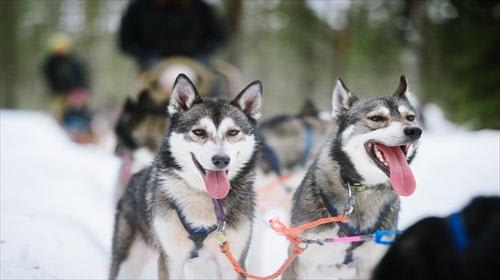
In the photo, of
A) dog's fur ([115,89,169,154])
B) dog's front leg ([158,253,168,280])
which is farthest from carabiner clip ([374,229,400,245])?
dog's fur ([115,89,169,154])

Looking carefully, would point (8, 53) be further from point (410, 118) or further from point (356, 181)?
point (410, 118)

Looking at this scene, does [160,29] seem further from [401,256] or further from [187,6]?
[401,256]

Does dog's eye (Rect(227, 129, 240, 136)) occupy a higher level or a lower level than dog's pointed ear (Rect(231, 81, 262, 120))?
lower

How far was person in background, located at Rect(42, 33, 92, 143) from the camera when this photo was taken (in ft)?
37.8

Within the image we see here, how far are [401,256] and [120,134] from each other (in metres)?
3.41

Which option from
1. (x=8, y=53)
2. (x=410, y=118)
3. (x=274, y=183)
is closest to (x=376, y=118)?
(x=410, y=118)

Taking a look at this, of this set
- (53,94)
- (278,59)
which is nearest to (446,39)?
(53,94)

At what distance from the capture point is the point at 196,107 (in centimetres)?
264

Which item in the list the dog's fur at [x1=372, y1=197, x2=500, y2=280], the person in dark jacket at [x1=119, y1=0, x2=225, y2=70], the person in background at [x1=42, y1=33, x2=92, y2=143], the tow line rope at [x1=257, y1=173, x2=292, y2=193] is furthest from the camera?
the person in background at [x1=42, y1=33, x2=92, y2=143]

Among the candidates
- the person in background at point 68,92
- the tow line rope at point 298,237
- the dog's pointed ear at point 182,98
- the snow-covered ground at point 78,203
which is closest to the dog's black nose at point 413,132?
the snow-covered ground at point 78,203

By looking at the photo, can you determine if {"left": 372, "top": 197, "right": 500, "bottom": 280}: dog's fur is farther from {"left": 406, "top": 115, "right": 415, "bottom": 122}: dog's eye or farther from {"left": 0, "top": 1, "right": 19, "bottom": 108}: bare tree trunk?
{"left": 0, "top": 1, "right": 19, "bottom": 108}: bare tree trunk

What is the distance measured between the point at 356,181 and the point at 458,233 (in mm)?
955

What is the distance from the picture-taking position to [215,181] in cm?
247

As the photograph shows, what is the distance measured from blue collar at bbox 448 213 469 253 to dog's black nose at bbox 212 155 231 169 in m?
1.08
